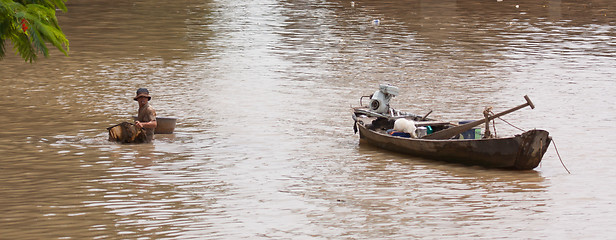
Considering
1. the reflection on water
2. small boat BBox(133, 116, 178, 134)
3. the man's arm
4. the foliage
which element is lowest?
the reflection on water

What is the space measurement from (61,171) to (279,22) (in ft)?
80.9

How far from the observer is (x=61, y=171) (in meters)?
13.2

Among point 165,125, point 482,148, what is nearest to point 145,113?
point 165,125

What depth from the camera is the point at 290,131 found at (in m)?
16.9

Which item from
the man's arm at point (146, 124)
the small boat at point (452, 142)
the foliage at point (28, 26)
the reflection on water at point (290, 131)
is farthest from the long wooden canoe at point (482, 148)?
the foliage at point (28, 26)

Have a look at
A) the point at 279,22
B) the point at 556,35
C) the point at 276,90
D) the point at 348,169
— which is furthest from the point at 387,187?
the point at 279,22

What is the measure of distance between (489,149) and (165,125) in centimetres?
551

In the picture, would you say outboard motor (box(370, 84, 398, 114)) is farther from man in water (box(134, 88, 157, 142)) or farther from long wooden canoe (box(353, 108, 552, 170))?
man in water (box(134, 88, 157, 142))

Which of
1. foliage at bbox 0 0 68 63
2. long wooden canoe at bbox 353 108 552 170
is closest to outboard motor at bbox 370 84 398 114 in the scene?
long wooden canoe at bbox 353 108 552 170

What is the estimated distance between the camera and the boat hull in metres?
13.3

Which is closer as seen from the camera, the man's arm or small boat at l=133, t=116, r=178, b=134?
the man's arm

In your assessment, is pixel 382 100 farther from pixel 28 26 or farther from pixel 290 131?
pixel 28 26

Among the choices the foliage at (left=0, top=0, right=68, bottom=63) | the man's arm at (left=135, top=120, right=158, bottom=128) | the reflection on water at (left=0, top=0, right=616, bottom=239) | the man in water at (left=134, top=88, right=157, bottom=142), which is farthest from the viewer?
the man's arm at (left=135, top=120, right=158, bottom=128)

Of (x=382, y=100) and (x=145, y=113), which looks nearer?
(x=145, y=113)
